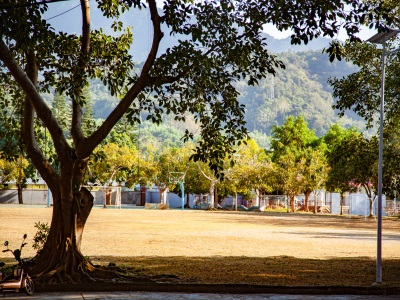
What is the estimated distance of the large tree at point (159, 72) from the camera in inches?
439

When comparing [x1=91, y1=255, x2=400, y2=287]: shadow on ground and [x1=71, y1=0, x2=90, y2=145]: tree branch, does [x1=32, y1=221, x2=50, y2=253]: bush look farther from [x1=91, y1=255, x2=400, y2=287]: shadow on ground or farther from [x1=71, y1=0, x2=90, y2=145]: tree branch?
[x1=71, y1=0, x2=90, y2=145]: tree branch

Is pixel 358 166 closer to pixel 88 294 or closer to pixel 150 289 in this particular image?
pixel 150 289

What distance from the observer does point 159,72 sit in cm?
1240

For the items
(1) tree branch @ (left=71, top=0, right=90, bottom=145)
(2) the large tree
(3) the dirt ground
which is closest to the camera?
(2) the large tree

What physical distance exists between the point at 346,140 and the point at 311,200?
64627mm

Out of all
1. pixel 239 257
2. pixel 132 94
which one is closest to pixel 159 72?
pixel 132 94

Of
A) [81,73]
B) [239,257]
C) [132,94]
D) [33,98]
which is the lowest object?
[239,257]

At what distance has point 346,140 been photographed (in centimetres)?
1680

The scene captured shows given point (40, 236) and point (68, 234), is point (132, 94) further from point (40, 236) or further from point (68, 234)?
point (40, 236)

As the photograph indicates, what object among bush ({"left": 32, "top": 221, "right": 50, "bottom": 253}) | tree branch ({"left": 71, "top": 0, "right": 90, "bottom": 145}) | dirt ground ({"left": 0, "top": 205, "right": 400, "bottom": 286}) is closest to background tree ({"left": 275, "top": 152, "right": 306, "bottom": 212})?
dirt ground ({"left": 0, "top": 205, "right": 400, "bottom": 286})

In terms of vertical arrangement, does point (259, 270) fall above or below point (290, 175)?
below

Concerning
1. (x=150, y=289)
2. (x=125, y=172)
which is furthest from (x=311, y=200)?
(x=150, y=289)

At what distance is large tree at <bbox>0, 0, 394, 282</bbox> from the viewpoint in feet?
36.6

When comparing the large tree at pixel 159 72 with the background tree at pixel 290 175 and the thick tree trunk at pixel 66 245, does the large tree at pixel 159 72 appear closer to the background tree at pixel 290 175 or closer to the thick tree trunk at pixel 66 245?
the thick tree trunk at pixel 66 245
